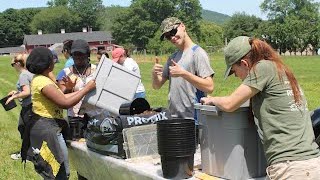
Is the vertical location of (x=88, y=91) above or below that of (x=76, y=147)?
above

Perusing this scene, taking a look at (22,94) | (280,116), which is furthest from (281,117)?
(22,94)

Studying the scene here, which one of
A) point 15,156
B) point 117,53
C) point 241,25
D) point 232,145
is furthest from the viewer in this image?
point 241,25

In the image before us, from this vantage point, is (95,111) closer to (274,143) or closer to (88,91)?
(88,91)

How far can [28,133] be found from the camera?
14.9ft

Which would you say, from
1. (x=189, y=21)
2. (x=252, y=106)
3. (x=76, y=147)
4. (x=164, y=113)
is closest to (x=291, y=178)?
(x=252, y=106)

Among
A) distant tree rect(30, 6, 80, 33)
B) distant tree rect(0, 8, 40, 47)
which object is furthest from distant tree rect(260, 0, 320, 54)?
distant tree rect(0, 8, 40, 47)

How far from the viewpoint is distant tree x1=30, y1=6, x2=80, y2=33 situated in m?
141

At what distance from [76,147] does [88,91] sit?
0.66 metres

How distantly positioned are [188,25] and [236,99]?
10611 cm

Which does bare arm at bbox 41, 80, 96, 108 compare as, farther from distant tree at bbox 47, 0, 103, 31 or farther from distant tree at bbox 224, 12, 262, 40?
distant tree at bbox 47, 0, 103, 31

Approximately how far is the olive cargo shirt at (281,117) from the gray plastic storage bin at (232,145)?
29 cm

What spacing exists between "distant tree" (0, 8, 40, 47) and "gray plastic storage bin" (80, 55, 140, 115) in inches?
5490

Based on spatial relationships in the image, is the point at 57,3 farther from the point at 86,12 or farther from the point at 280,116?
the point at 280,116

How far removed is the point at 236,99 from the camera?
2.99m
